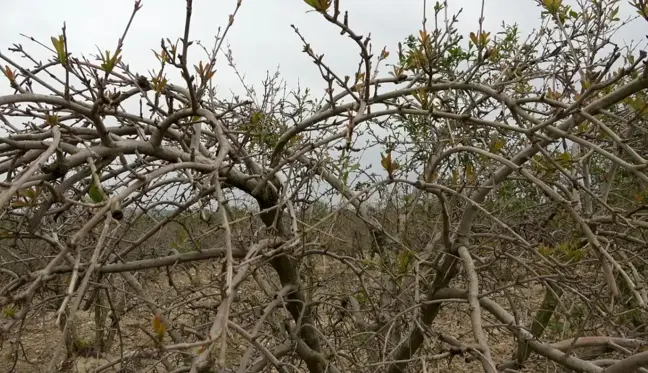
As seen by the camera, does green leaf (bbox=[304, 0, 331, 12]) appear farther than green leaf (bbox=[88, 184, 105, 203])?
Yes

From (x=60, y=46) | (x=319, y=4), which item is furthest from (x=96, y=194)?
(x=319, y=4)

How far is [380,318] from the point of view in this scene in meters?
A: 2.62

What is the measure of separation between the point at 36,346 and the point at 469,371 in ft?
21.1

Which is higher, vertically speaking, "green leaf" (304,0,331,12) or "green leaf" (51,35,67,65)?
"green leaf" (304,0,331,12)

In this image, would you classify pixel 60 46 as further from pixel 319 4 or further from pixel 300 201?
pixel 300 201

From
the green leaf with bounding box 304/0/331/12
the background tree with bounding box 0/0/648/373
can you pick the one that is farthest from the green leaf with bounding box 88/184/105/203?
the green leaf with bounding box 304/0/331/12

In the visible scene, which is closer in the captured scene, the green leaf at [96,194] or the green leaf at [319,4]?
the green leaf at [96,194]

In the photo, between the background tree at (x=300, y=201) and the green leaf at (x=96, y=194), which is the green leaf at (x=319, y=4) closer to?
the background tree at (x=300, y=201)

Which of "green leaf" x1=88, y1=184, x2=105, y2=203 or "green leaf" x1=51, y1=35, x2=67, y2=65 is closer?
"green leaf" x1=88, y1=184, x2=105, y2=203

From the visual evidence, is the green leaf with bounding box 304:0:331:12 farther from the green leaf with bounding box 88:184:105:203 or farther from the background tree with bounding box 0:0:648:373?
the green leaf with bounding box 88:184:105:203

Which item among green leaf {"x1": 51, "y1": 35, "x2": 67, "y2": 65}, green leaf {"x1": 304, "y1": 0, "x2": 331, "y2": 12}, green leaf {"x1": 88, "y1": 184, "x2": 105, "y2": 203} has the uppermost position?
green leaf {"x1": 304, "y1": 0, "x2": 331, "y2": 12}

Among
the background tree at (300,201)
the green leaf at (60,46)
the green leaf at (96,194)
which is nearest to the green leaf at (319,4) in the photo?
the background tree at (300,201)

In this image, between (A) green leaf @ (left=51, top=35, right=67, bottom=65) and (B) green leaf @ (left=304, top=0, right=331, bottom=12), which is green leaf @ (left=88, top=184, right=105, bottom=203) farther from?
(B) green leaf @ (left=304, top=0, right=331, bottom=12)

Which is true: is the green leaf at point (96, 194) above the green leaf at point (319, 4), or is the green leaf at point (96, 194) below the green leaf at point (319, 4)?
below
